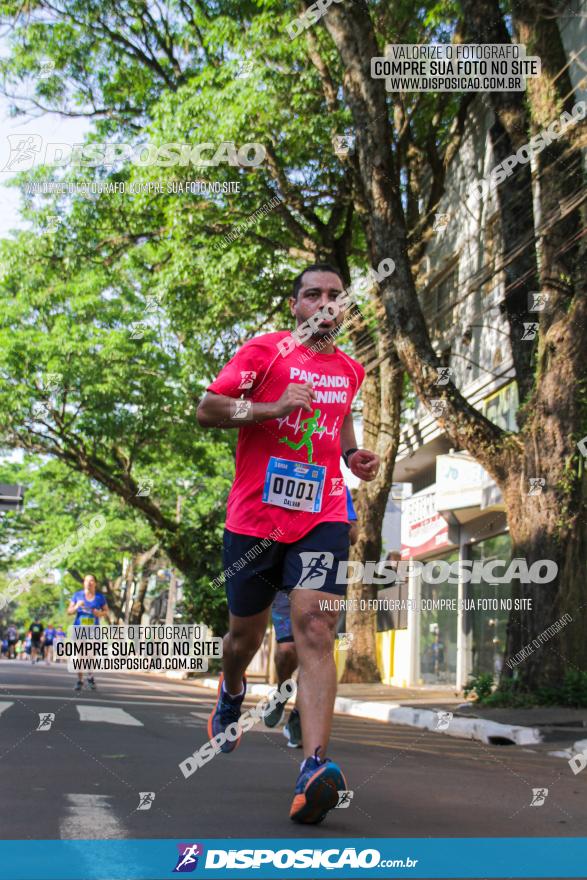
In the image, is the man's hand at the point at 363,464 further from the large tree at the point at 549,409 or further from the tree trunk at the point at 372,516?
the tree trunk at the point at 372,516

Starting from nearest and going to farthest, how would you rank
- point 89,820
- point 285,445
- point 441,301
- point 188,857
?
point 188,857, point 89,820, point 285,445, point 441,301

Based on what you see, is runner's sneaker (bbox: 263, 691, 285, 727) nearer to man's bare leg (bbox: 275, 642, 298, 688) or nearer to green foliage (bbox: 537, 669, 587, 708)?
man's bare leg (bbox: 275, 642, 298, 688)

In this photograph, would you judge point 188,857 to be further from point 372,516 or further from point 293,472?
point 372,516

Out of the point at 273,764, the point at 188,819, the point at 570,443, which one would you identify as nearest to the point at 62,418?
the point at 570,443

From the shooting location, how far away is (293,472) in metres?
4.33

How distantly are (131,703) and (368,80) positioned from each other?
7966 millimetres

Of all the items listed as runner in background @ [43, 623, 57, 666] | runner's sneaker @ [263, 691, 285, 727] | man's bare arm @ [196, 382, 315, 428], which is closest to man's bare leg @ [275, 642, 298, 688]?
runner's sneaker @ [263, 691, 285, 727]

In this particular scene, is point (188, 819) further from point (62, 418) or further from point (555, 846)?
point (62, 418)

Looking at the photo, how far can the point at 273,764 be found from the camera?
5816 millimetres

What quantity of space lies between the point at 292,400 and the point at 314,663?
99 cm

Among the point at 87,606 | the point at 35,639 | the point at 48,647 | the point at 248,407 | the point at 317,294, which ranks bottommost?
the point at 48,647

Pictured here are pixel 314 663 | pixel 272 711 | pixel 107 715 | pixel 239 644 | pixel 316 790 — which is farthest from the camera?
pixel 107 715

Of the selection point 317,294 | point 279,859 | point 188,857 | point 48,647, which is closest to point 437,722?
point 317,294

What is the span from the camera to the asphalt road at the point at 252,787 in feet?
11.9
